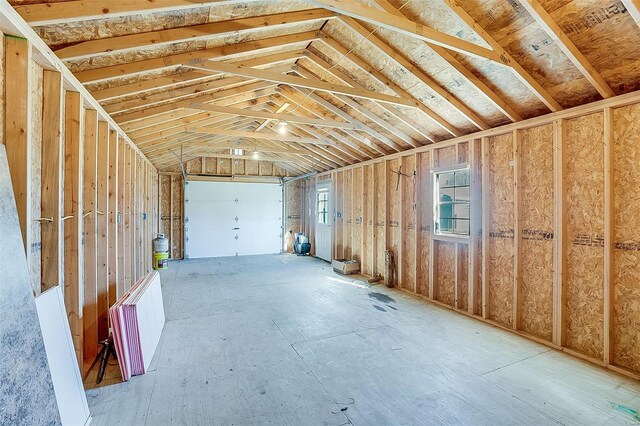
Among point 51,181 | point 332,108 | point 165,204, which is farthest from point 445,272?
point 165,204

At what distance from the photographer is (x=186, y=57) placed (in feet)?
10.4

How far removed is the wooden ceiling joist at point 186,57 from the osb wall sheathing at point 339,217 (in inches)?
192

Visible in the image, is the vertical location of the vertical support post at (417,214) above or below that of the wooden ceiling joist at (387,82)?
below

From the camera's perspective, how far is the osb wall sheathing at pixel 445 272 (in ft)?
15.9

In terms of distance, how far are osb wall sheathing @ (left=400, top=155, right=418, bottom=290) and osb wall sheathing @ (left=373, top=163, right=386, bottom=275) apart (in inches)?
25.0

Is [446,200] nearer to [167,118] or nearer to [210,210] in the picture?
[167,118]

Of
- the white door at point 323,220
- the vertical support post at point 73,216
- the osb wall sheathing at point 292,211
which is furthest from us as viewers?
the osb wall sheathing at point 292,211

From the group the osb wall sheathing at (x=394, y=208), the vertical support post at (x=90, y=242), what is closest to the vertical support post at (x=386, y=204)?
the osb wall sheathing at (x=394, y=208)

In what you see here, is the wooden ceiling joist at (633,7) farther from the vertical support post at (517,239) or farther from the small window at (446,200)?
the small window at (446,200)

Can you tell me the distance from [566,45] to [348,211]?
227 inches

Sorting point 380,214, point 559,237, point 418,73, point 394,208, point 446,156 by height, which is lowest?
point 559,237

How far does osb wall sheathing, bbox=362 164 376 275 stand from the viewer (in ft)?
22.5

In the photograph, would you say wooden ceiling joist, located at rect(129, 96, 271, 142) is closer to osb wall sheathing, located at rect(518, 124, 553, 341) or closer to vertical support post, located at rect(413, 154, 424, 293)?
vertical support post, located at rect(413, 154, 424, 293)

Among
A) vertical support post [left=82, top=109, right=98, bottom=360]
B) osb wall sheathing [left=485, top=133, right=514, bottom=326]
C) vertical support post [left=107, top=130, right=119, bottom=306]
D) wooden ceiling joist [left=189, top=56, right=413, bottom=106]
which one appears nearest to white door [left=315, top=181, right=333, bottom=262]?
wooden ceiling joist [left=189, top=56, right=413, bottom=106]
